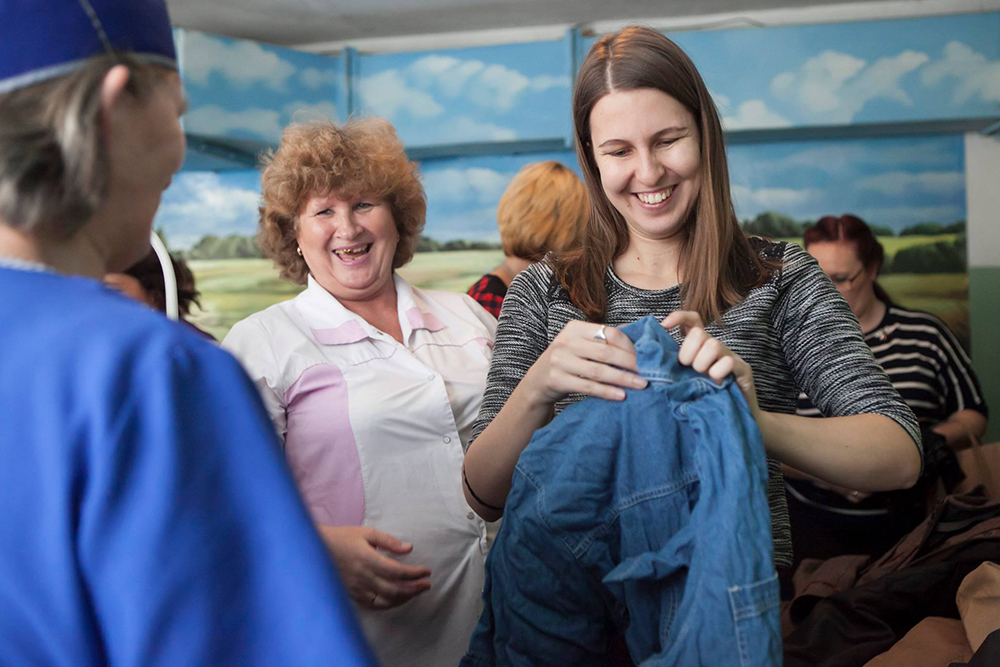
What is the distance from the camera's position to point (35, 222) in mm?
549

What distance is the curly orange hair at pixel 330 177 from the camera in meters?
1.63

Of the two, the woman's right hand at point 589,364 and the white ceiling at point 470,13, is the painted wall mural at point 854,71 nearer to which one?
the white ceiling at point 470,13

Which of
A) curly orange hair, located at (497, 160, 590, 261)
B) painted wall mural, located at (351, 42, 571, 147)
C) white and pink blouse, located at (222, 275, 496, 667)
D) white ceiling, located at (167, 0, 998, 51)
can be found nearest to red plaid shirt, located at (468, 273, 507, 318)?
curly orange hair, located at (497, 160, 590, 261)

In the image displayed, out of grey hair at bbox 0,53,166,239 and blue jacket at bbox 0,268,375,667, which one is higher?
grey hair at bbox 0,53,166,239

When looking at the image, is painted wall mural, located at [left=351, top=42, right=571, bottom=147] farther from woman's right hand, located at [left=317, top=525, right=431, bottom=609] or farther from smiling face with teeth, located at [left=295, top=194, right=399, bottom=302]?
woman's right hand, located at [left=317, top=525, right=431, bottom=609]

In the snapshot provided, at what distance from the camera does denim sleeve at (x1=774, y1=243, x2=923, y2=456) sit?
107cm

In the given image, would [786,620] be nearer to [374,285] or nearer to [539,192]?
[374,285]

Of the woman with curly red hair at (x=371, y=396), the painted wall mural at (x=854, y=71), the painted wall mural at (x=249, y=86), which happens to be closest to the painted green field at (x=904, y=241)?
the painted wall mural at (x=854, y=71)

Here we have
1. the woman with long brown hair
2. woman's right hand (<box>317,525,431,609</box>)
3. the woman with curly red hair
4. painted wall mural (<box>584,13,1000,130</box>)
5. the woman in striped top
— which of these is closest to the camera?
the woman with long brown hair

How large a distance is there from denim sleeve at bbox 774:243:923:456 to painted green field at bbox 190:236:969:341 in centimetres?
276

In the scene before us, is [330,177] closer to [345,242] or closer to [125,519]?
[345,242]

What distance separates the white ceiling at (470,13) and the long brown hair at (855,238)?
4.29 feet

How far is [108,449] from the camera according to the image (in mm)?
497

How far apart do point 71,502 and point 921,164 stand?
380cm
